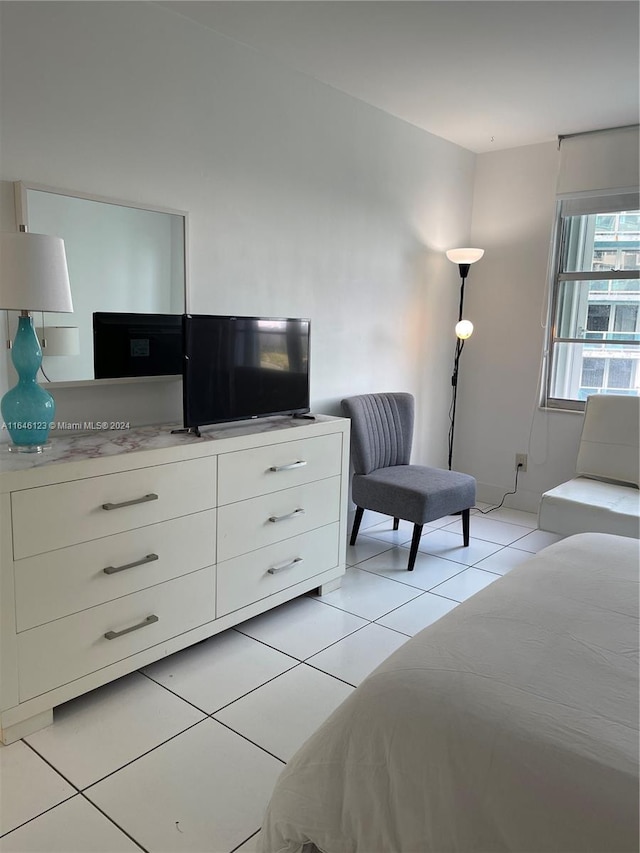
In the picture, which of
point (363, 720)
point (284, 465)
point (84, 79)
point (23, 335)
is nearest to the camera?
point (363, 720)

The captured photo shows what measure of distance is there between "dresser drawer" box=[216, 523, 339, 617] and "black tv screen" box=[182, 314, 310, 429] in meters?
0.58

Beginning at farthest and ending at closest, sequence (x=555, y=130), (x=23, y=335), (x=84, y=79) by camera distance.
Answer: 1. (x=555, y=130)
2. (x=84, y=79)
3. (x=23, y=335)

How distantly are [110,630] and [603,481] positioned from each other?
9.45 feet

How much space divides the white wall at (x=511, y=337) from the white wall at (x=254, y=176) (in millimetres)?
190

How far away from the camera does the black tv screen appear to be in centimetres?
249

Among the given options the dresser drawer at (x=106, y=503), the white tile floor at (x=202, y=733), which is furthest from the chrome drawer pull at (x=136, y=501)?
the white tile floor at (x=202, y=733)

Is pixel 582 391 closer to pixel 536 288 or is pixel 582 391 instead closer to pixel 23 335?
pixel 536 288

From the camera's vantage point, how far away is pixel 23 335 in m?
2.07

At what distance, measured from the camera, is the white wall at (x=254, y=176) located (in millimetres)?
2264

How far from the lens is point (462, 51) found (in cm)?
282

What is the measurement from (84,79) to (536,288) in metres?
3.12

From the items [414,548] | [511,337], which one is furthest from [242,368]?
[511,337]

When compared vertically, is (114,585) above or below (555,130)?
below

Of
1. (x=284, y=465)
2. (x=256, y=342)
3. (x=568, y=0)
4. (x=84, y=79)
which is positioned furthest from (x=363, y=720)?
(x=568, y=0)
